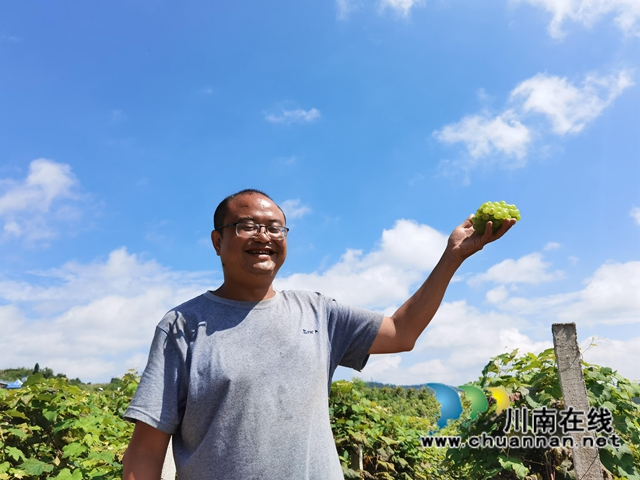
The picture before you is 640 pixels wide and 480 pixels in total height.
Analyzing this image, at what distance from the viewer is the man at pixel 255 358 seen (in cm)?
162

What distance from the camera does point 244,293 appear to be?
1.92m

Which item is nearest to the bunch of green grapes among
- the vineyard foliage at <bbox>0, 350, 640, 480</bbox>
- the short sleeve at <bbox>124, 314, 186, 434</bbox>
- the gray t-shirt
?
the gray t-shirt

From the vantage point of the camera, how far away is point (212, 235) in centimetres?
207

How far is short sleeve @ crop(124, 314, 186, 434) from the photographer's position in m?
1.66

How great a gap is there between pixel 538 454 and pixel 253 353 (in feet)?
10.2

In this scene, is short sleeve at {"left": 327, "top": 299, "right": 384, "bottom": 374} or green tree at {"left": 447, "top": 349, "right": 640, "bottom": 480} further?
green tree at {"left": 447, "top": 349, "right": 640, "bottom": 480}

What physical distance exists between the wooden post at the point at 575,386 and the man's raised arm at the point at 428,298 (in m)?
2.20

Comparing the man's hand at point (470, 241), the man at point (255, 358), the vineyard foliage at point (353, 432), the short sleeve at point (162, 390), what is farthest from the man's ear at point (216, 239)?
the vineyard foliage at point (353, 432)

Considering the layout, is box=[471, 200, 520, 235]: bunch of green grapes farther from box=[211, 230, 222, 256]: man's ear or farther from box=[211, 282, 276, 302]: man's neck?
box=[211, 230, 222, 256]: man's ear

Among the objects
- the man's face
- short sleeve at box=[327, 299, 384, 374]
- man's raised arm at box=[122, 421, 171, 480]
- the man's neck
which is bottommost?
man's raised arm at box=[122, 421, 171, 480]

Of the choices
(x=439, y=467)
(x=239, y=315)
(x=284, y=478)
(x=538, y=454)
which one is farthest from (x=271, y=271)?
(x=439, y=467)

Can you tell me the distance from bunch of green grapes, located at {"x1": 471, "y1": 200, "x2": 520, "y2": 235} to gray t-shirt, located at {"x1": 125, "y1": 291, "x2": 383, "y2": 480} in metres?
0.71

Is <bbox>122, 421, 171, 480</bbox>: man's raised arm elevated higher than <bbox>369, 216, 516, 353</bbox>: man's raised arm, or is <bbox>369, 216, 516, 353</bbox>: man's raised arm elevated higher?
<bbox>369, 216, 516, 353</bbox>: man's raised arm

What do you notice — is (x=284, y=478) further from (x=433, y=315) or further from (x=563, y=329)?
(x=563, y=329)
